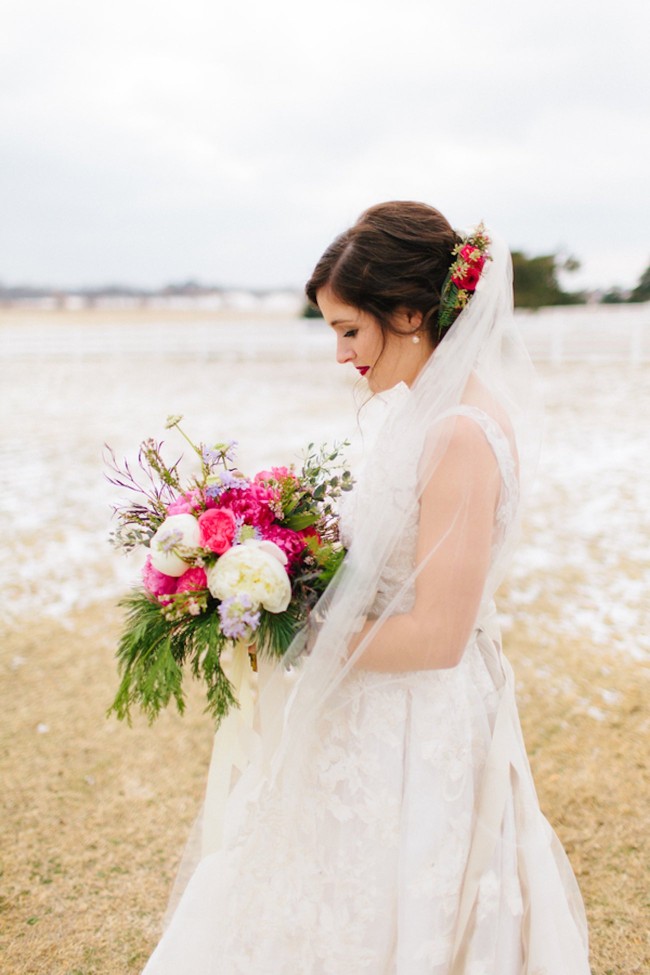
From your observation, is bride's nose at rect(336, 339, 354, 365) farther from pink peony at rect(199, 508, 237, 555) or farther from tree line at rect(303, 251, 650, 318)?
tree line at rect(303, 251, 650, 318)

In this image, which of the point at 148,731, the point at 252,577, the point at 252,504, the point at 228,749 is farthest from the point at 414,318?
the point at 148,731

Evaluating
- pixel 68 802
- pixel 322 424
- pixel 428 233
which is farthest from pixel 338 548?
pixel 322 424

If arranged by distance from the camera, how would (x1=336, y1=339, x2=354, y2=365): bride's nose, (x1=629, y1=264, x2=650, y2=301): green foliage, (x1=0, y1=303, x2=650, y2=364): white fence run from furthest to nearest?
(x1=0, y1=303, x2=650, y2=364): white fence → (x1=629, y1=264, x2=650, y2=301): green foliage → (x1=336, y1=339, x2=354, y2=365): bride's nose

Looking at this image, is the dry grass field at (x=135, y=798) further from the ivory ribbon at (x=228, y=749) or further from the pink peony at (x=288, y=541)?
the pink peony at (x=288, y=541)

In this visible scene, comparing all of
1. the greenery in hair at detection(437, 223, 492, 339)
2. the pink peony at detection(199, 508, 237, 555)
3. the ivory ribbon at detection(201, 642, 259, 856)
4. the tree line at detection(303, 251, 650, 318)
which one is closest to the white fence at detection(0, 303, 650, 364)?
the tree line at detection(303, 251, 650, 318)

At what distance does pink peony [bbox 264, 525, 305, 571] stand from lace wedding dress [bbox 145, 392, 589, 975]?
16cm

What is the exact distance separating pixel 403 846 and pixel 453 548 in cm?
75

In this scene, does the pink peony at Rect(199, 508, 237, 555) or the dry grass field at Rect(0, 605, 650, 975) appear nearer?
the pink peony at Rect(199, 508, 237, 555)

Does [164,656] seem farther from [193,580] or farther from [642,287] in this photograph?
[642,287]

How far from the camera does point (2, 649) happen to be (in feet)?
15.8

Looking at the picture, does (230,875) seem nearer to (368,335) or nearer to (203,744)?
(368,335)

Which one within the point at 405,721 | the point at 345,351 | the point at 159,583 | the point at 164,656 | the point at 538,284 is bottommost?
the point at 538,284

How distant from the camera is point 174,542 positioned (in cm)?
159

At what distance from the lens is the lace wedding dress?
5.76ft
